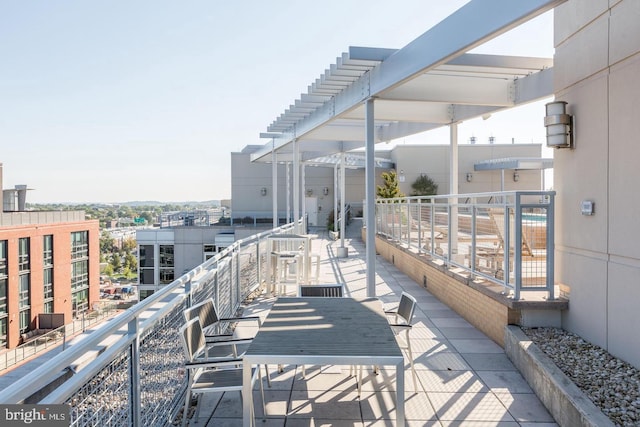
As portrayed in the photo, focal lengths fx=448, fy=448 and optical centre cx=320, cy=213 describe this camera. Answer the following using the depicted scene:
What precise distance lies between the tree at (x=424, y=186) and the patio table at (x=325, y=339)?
17769 millimetres

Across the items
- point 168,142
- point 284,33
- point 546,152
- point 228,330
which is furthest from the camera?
point 168,142

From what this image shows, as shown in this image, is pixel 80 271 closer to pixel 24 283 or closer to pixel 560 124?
pixel 24 283

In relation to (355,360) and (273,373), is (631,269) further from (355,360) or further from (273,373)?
(273,373)

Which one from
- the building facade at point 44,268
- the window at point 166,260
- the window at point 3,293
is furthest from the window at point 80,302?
the window at point 166,260

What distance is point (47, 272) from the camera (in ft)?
83.0

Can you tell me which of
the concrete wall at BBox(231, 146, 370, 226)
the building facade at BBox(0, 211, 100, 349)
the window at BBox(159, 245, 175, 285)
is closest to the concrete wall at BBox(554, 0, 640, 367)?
the window at BBox(159, 245, 175, 285)

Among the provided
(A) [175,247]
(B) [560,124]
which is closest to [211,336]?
(B) [560,124]

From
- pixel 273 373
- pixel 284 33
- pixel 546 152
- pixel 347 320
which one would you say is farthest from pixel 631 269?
pixel 546 152

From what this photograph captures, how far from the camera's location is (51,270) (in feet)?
84.5

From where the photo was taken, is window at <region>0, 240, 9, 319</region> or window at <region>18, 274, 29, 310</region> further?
window at <region>18, 274, 29, 310</region>

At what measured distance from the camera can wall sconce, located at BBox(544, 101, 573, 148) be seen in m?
4.69

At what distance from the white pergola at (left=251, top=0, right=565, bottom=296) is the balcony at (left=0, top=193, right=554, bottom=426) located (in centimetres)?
212

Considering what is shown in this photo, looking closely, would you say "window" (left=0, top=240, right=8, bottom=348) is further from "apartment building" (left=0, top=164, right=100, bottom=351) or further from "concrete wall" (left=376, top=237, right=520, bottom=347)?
"concrete wall" (left=376, top=237, right=520, bottom=347)

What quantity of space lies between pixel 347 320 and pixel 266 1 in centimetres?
801
